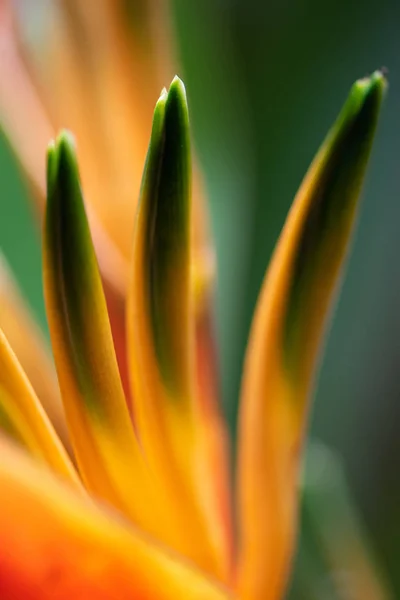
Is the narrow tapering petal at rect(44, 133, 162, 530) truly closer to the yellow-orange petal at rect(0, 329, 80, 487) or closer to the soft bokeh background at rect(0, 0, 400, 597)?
the yellow-orange petal at rect(0, 329, 80, 487)

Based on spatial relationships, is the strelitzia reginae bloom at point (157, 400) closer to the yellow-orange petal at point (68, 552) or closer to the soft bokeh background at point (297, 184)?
the yellow-orange petal at point (68, 552)

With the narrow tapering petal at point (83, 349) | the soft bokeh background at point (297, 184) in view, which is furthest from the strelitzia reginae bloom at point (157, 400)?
the soft bokeh background at point (297, 184)

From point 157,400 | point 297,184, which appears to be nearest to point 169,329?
point 157,400

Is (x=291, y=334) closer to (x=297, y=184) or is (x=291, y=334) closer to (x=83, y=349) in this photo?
(x=83, y=349)

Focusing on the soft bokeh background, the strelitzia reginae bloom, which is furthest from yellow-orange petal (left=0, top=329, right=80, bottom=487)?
the soft bokeh background

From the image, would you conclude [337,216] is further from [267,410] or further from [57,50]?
[57,50]

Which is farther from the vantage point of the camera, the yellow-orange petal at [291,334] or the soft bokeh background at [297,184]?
the soft bokeh background at [297,184]

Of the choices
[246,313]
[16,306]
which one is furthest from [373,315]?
[16,306]

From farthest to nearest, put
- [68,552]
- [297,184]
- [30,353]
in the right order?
1. [297,184]
2. [30,353]
3. [68,552]
